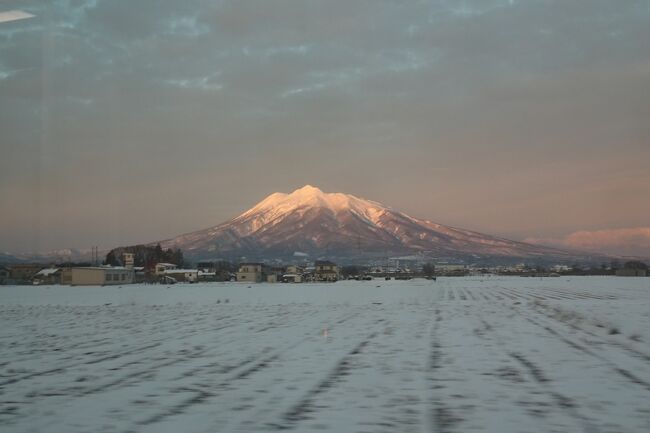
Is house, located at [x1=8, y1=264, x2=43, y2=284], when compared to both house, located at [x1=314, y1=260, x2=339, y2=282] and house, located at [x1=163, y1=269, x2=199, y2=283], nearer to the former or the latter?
house, located at [x1=163, y1=269, x2=199, y2=283]

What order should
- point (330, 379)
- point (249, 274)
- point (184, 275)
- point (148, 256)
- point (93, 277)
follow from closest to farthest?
point (330, 379) → point (93, 277) → point (249, 274) → point (184, 275) → point (148, 256)

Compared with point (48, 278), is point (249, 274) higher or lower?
lower

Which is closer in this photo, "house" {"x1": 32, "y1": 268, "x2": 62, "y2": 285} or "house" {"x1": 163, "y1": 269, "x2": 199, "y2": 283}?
"house" {"x1": 32, "y1": 268, "x2": 62, "y2": 285}

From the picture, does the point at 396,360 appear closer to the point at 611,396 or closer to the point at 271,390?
the point at 271,390

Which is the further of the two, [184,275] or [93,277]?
[184,275]

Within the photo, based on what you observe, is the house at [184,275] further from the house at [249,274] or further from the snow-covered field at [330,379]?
the snow-covered field at [330,379]

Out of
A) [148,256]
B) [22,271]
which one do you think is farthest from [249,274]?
[22,271]

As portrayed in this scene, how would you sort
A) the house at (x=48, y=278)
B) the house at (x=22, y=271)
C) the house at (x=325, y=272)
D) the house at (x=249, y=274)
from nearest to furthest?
the house at (x=48, y=278), the house at (x=249, y=274), the house at (x=325, y=272), the house at (x=22, y=271)

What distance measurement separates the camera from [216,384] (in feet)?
29.7

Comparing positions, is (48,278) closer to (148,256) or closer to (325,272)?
(148,256)

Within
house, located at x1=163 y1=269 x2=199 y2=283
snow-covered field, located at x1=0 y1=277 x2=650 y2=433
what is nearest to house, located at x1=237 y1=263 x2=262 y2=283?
house, located at x1=163 y1=269 x2=199 y2=283

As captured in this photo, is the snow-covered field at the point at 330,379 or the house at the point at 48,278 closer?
the snow-covered field at the point at 330,379

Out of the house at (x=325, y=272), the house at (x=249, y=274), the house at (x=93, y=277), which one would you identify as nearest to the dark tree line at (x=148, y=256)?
the house at (x=249, y=274)

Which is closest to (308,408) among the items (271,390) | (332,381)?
(271,390)
